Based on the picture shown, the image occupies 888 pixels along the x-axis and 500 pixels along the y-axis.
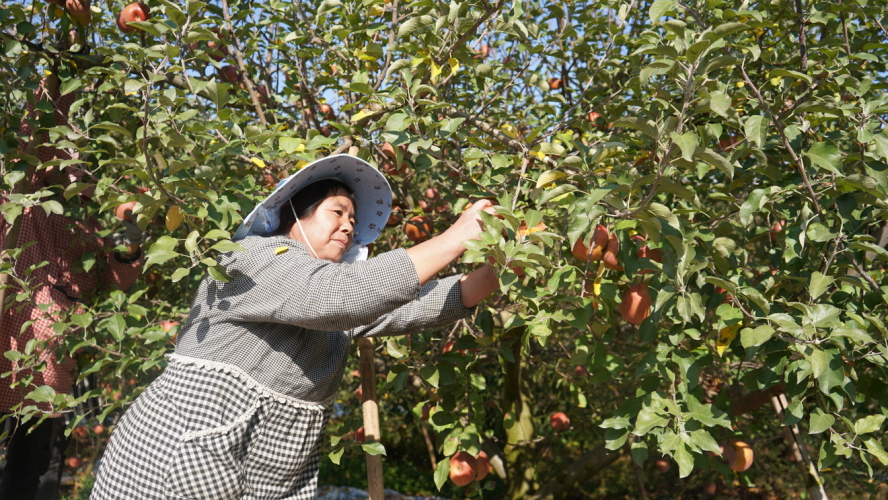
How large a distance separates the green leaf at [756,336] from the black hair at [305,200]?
943 millimetres

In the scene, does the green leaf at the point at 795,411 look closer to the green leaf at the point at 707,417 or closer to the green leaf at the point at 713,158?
the green leaf at the point at 707,417

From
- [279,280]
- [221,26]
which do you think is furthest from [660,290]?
[221,26]

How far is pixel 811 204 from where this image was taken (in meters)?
1.64

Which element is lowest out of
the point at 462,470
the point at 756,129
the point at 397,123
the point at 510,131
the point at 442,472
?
the point at 462,470

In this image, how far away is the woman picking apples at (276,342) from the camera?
4.50ft

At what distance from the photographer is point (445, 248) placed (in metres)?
1.39

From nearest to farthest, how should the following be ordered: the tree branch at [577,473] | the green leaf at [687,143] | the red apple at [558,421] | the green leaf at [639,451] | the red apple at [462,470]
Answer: the green leaf at [687,143], the green leaf at [639,451], the red apple at [462,470], the tree branch at [577,473], the red apple at [558,421]

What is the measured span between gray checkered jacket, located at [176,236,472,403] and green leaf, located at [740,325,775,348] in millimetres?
617

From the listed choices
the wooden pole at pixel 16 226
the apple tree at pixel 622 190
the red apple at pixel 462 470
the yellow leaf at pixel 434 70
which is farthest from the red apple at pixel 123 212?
the red apple at pixel 462 470

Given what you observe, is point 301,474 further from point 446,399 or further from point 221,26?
point 221,26

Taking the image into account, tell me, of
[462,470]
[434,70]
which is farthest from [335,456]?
[434,70]

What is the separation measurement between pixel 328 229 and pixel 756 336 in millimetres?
937

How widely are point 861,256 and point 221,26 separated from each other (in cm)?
213

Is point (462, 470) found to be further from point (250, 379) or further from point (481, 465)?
point (250, 379)
